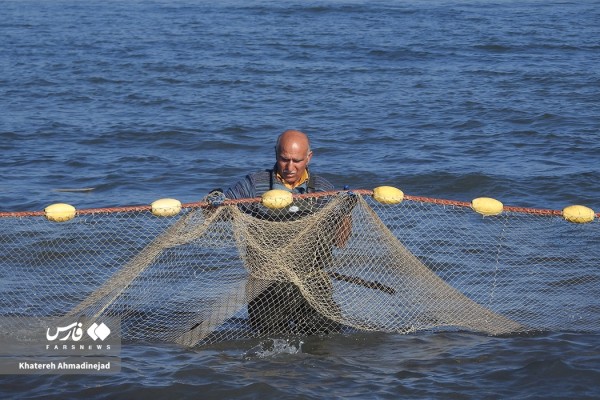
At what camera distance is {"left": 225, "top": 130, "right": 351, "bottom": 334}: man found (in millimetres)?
6078

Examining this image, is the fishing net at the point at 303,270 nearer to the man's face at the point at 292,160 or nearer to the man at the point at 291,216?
the man at the point at 291,216

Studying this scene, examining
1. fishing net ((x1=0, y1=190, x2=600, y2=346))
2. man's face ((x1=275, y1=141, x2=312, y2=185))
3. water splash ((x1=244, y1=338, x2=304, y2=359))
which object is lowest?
water splash ((x1=244, y1=338, x2=304, y2=359))

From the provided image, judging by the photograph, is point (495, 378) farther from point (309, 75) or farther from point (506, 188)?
point (309, 75)

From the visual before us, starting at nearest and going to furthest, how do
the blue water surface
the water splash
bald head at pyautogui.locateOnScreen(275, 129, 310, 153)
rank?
bald head at pyautogui.locateOnScreen(275, 129, 310, 153)
the blue water surface
the water splash

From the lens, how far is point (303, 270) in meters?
6.25

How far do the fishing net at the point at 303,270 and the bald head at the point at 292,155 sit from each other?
0.57ft

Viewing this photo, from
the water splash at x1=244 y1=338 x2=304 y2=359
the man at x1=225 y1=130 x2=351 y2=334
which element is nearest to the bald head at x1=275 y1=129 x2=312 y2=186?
the man at x1=225 y1=130 x2=351 y2=334

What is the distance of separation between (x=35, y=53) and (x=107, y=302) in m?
14.2

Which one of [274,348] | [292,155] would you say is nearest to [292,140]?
[292,155]

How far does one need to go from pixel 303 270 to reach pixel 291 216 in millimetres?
359

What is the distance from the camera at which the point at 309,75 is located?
57.5ft

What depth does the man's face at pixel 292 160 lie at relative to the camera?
6000 mm

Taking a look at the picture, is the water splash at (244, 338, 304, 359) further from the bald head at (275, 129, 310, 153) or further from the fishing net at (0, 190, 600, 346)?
the bald head at (275, 129, 310, 153)

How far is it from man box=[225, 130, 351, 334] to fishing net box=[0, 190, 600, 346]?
1cm
